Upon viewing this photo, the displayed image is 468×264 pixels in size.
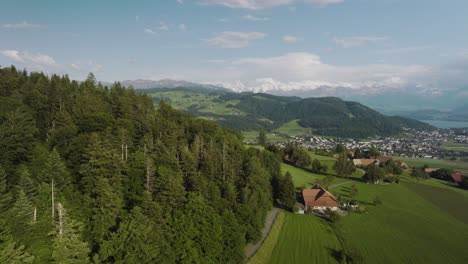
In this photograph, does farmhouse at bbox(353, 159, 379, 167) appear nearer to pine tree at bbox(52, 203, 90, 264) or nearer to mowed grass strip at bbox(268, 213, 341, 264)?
mowed grass strip at bbox(268, 213, 341, 264)

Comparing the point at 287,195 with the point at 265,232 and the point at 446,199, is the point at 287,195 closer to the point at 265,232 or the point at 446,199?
the point at 265,232

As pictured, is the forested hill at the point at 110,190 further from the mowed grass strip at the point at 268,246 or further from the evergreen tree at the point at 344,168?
the evergreen tree at the point at 344,168

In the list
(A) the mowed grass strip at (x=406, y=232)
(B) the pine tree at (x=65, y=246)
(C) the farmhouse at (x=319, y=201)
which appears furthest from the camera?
(C) the farmhouse at (x=319, y=201)

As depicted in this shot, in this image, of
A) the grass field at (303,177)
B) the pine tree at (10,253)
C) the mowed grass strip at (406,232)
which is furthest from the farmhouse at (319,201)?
the pine tree at (10,253)

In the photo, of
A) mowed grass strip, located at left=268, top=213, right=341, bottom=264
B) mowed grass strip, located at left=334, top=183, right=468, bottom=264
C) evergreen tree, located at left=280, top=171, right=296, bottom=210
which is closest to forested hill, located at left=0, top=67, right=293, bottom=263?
mowed grass strip, located at left=268, top=213, right=341, bottom=264

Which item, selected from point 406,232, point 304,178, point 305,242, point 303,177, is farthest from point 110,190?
point 303,177
